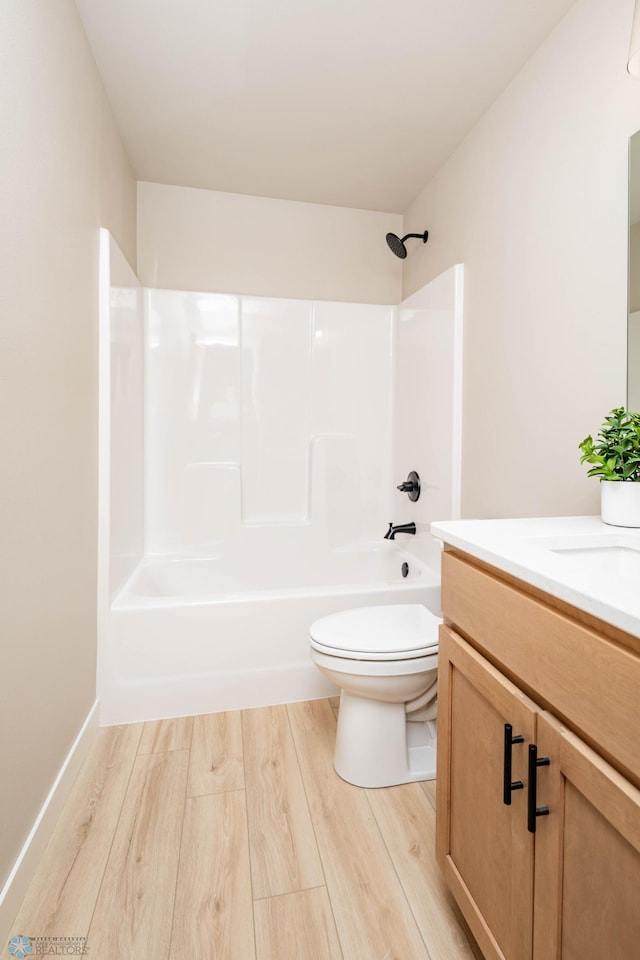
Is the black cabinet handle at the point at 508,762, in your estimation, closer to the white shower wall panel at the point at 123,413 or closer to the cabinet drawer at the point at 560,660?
the cabinet drawer at the point at 560,660

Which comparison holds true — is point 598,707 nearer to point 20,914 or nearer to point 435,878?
point 435,878

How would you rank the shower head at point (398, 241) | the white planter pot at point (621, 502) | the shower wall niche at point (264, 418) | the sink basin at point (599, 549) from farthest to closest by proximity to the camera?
the shower wall niche at point (264, 418), the shower head at point (398, 241), the white planter pot at point (621, 502), the sink basin at point (599, 549)

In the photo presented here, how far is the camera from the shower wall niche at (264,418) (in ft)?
8.79

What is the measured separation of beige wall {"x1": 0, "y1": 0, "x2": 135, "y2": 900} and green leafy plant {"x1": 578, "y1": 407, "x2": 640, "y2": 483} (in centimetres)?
140

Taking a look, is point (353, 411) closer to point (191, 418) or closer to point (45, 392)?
point (191, 418)

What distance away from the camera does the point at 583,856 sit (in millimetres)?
663

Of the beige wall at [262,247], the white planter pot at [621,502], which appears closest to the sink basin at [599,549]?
the white planter pot at [621,502]

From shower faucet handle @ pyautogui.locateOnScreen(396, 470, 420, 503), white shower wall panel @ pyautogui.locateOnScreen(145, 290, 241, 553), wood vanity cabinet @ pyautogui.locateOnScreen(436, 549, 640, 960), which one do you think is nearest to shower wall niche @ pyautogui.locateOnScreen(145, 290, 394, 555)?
white shower wall panel @ pyautogui.locateOnScreen(145, 290, 241, 553)

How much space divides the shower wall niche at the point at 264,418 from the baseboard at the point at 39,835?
117 centimetres

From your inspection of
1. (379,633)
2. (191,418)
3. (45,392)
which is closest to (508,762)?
(379,633)

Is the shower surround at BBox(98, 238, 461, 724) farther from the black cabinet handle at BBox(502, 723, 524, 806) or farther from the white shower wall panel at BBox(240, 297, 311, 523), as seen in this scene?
the black cabinet handle at BBox(502, 723, 524, 806)

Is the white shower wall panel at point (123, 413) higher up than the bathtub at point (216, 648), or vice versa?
the white shower wall panel at point (123, 413)

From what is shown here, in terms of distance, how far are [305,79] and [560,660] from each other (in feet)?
6.84

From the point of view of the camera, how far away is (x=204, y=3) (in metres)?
1.48
